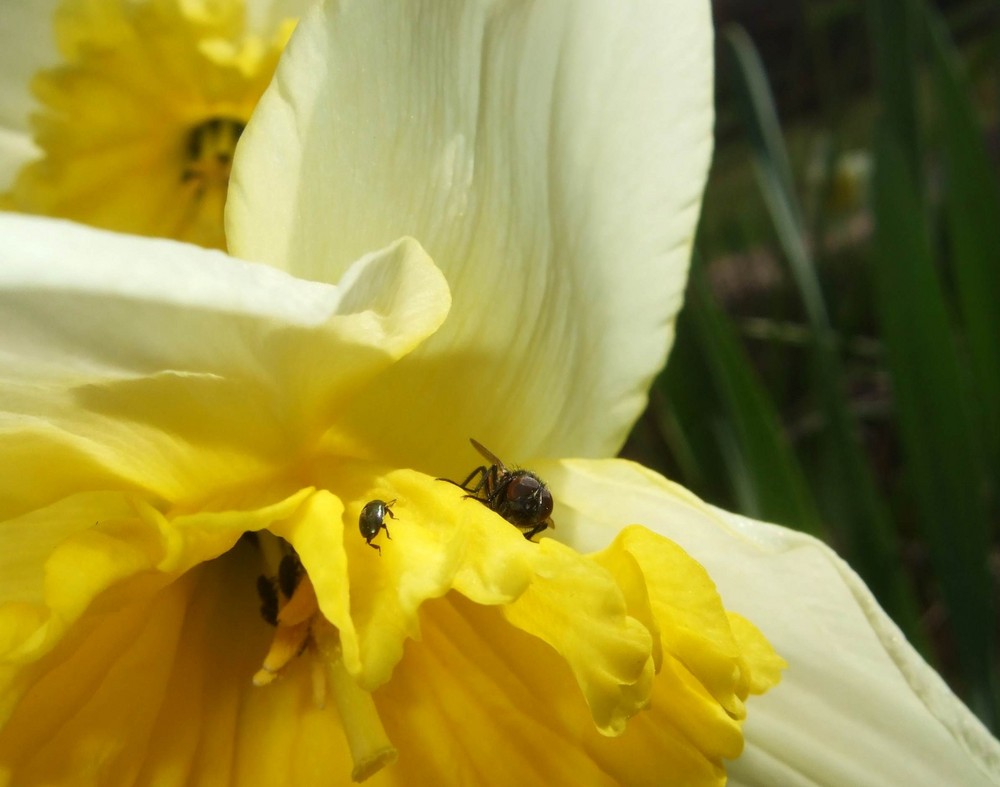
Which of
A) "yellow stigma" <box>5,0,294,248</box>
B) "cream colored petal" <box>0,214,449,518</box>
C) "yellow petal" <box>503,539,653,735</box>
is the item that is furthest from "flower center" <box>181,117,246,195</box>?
"yellow petal" <box>503,539,653,735</box>

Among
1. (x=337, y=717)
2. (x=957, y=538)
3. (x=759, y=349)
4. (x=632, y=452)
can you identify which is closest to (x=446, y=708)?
(x=337, y=717)

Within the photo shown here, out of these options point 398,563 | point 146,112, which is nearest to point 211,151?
point 146,112

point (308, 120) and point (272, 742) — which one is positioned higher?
point (308, 120)

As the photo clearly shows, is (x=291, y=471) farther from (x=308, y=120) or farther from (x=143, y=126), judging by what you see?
(x=143, y=126)

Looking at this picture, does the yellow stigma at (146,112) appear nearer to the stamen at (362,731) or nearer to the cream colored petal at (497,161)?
the cream colored petal at (497,161)

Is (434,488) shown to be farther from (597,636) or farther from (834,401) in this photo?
(834,401)

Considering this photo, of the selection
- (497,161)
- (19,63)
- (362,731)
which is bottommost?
(362,731)
